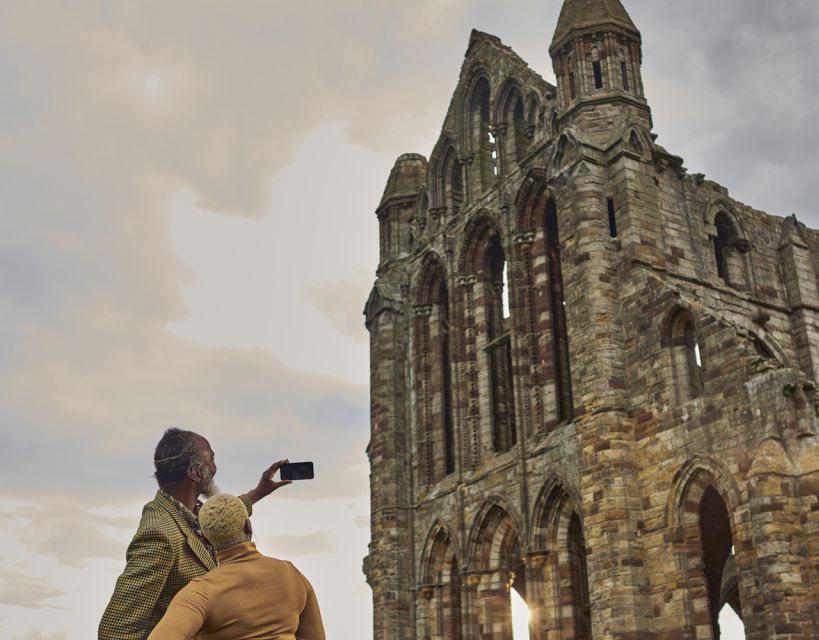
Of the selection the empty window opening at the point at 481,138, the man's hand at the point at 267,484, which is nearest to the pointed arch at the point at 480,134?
the empty window opening at the point at 481,138

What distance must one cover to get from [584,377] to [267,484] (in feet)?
49.7

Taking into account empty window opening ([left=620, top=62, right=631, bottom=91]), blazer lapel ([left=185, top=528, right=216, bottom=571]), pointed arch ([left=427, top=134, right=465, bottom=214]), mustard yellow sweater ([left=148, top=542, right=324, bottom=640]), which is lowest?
mustard yellow sweater ([left=148, top=542, right=324, bottom=640])

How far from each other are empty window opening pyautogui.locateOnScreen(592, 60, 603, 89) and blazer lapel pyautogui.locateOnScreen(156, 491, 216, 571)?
18922mm

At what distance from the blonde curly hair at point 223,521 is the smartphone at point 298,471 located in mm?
905

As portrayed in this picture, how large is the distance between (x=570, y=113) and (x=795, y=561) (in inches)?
396

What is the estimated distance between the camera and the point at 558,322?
21953 mm

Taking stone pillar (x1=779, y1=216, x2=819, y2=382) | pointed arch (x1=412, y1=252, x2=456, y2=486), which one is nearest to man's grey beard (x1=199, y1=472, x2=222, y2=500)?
stone pillar (x1=779, y1=216, x2=819, y2=382)

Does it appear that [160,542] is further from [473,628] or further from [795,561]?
[473,628]

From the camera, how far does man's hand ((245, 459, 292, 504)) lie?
4277mm

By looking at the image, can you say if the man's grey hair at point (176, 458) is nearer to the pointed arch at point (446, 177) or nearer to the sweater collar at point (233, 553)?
the sweater collar at point (233, 553)

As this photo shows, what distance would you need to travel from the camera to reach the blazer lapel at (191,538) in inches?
148

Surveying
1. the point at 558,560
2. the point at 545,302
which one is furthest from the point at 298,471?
the point at 545,302

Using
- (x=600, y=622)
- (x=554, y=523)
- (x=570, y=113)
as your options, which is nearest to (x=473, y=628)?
(x=554, y=523)

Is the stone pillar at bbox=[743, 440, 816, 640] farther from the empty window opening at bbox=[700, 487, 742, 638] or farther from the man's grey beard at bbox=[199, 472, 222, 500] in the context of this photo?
the man's grey beard at bbox=[199, 472, 222, 500]
